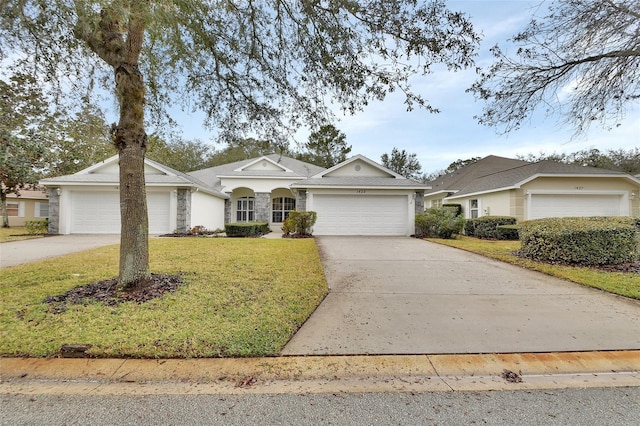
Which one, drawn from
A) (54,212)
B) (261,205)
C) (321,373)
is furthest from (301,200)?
(321,373)

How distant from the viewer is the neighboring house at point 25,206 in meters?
23.5

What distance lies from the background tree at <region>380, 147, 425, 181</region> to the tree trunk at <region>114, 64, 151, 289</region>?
40209mm

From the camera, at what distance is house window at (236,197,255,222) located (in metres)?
21.0

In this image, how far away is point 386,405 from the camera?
250 cm

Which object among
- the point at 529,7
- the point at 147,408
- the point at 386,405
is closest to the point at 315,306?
the point at 386,405

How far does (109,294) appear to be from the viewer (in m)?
4.74

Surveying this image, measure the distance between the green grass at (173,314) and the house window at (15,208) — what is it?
23521 mm

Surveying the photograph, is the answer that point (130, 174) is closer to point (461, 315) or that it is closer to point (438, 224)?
point (461, 315)

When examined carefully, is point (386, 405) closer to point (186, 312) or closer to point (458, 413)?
point (458, 413)

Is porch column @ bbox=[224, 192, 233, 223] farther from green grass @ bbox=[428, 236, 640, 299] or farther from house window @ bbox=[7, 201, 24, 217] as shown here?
house window @ bbox=[7, 201, 24, 217]

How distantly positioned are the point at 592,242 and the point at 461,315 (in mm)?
5636

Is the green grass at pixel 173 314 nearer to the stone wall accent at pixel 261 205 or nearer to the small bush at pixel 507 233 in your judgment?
the small bush at pixel 507 233

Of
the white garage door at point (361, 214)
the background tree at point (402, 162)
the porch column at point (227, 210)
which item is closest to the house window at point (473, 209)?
the white garage door at point (361, 214)

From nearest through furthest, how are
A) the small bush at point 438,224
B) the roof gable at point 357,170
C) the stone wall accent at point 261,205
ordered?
the small bush at point 438,224 < the roof gable at point 357,170 < the stone wall accent at point 261,205
